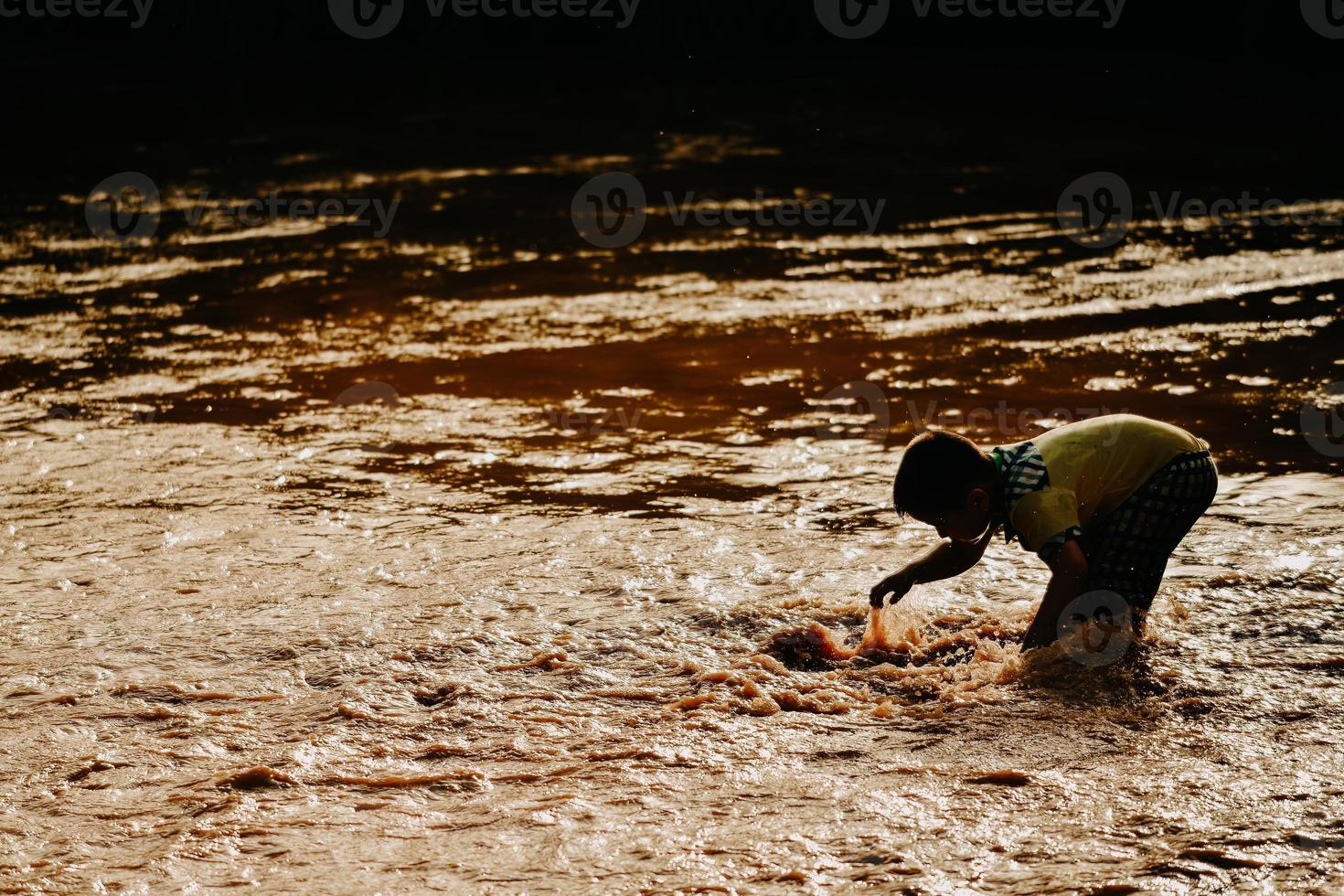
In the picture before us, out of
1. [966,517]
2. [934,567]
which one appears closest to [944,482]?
[966,517]

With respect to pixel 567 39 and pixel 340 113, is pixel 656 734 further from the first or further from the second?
pixel 567 39

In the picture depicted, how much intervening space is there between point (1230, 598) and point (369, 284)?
22.7 ft

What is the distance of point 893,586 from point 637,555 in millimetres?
1192

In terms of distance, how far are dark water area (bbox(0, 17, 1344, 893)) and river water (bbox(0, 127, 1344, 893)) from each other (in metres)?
0.02

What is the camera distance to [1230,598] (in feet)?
13.9

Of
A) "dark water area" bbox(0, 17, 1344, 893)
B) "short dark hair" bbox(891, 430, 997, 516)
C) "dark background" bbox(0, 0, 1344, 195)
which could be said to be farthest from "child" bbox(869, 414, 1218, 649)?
"dark background" bbox(0, 0, 1344, 195)

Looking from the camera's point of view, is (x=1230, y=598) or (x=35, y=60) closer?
(x=1230, y=598)

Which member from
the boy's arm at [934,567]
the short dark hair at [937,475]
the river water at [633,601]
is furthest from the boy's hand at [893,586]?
the short dark hair at [937,475]

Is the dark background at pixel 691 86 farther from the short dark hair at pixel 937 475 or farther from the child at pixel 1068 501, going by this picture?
the short dark hair at pixel 937 475

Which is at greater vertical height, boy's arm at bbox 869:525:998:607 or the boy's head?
the boy's head

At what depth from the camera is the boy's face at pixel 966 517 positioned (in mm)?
3637

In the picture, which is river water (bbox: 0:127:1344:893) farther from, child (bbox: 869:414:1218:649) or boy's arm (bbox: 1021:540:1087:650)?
child (bbox: 869:414:1218:649)

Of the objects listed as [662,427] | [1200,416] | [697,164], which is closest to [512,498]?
[662,427]

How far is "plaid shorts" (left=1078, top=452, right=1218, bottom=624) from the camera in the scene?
3.84 metres
